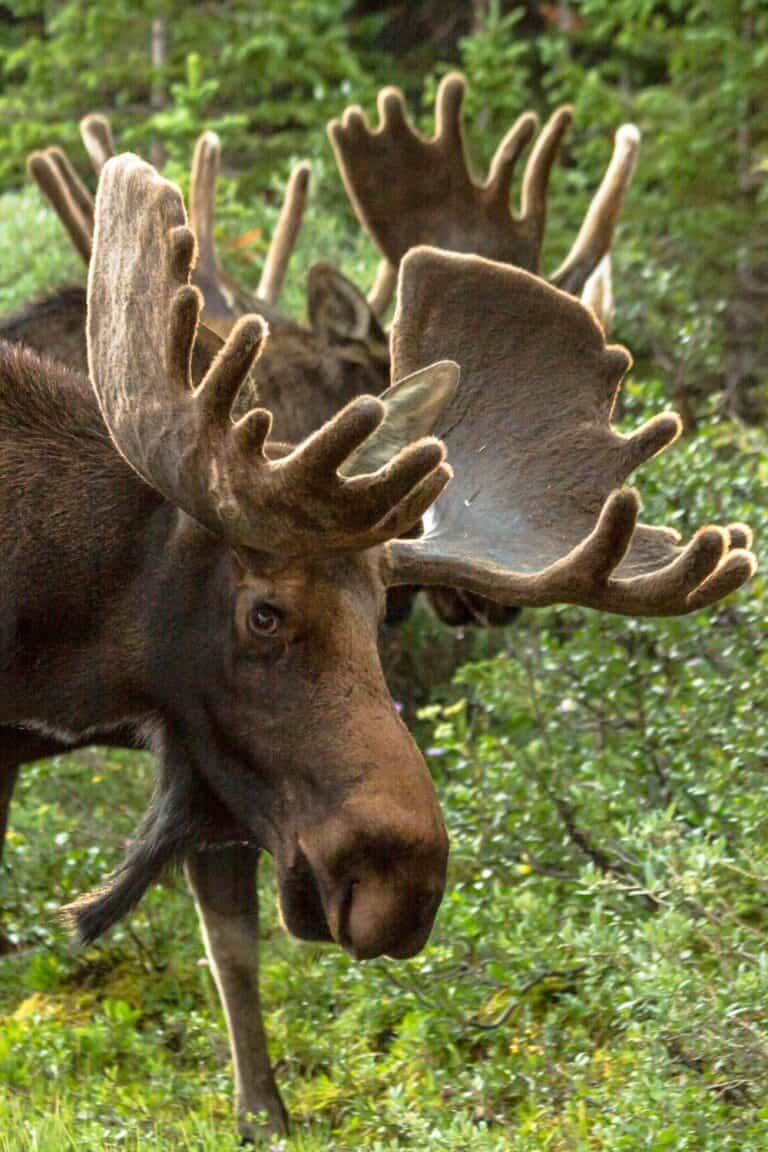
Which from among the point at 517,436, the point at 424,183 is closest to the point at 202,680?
the point at 517,436

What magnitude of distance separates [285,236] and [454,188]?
139 cm

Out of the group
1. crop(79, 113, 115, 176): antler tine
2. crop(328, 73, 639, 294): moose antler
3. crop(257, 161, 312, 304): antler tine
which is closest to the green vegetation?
crop(328, 73, 639, 294): moose antler

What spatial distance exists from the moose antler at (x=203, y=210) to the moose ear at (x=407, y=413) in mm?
3107

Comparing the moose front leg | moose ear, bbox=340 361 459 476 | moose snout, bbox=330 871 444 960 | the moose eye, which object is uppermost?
moose ear, bbox=340 361 459 476

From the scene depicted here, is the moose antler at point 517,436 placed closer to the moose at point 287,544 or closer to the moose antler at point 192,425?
the moose at point 287,544

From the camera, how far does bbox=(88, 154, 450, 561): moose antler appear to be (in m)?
3.75

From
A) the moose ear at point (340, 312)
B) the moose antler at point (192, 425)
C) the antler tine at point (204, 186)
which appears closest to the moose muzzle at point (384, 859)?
the moose antler at point (192, 425)

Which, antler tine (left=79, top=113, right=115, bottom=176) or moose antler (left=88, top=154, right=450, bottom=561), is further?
antler tine (left=79, top=113, right=115, bottom=176)

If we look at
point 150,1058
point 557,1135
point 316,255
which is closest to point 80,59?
point 316,255

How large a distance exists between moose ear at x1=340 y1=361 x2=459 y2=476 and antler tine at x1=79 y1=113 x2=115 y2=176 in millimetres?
4432

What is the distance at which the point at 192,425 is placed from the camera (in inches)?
153

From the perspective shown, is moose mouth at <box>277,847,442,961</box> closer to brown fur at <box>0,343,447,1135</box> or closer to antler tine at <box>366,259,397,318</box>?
brown fur at <box>0,343,447,1135</box>

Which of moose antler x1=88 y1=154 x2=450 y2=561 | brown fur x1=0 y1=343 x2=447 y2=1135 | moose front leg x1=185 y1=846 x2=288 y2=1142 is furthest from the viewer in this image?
moose front leg x1=185 y1=846 x2=288 y2=1142

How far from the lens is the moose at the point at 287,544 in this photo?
3846 millimetres
